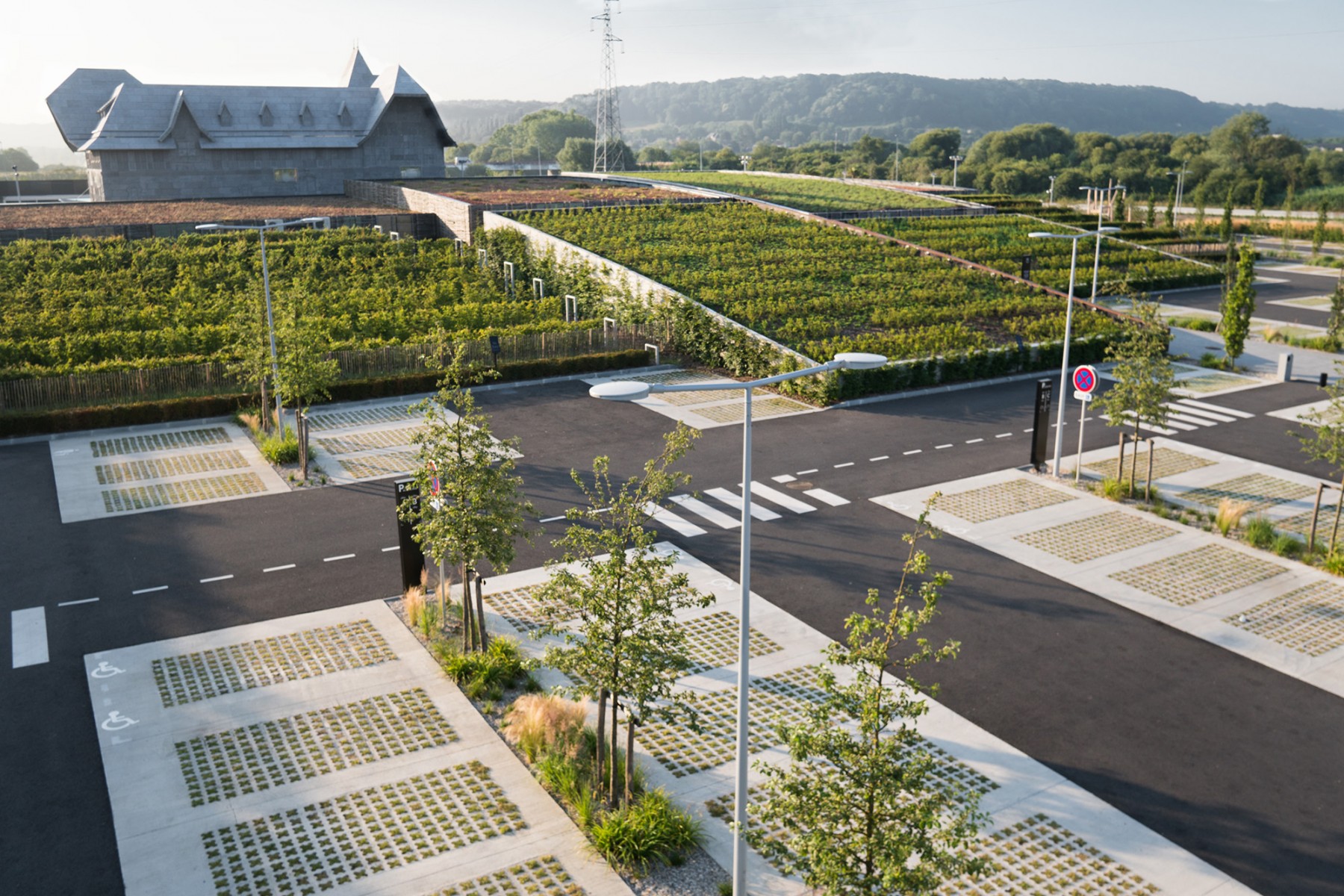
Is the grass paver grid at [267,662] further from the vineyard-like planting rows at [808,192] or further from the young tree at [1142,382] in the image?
the vineyard-like planting rows at [808,192]

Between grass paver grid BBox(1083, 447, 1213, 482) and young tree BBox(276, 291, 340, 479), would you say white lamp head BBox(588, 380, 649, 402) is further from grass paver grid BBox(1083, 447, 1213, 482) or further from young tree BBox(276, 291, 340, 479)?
grass paver grid BBox(1083, 447, 1213, 482)

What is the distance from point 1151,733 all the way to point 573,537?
A: 854 centimetres

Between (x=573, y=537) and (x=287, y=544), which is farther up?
(x=573, y=537)

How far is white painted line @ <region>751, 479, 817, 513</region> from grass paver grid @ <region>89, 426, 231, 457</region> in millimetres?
14568

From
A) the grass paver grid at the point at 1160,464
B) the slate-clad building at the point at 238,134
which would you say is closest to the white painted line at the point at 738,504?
the grass paver grid at the point at 1160,464

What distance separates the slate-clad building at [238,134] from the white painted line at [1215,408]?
2014 inches

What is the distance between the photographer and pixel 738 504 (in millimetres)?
23047

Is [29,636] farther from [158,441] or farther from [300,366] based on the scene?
[158,441]

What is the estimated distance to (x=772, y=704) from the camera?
14.9m

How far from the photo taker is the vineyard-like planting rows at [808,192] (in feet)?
203

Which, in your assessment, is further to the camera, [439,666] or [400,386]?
[400,386]

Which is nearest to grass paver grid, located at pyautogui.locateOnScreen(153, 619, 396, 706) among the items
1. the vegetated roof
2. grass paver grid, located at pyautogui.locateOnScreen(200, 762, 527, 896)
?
grass paver grid, located at pyautogui.locateOnScreen(200, 762, 527, 896)

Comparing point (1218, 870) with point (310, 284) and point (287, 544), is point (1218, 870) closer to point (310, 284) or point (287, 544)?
point (287, 544)

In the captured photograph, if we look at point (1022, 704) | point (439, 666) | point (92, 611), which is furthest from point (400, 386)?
point (1022, 704)
